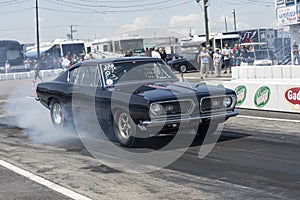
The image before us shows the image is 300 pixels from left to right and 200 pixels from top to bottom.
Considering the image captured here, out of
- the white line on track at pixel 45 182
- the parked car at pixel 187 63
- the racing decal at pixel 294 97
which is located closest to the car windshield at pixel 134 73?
the white line on track at pixel 45 182

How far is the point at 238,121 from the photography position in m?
11.7

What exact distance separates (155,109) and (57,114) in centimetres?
349

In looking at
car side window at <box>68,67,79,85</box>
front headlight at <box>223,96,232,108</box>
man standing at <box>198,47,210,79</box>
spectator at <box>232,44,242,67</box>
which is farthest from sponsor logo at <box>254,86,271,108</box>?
spectator at <box>232,44,242,67</box>

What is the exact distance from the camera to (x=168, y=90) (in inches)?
332

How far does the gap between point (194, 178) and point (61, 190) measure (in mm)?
1622

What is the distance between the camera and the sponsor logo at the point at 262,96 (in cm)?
1341

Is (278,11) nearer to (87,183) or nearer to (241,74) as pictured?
(241,74)

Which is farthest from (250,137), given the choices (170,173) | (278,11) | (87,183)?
(278,11)

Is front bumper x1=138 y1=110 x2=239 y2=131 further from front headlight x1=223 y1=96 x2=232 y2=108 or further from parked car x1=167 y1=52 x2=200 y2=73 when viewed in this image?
parked car x1=167 y1=52 x2=200 y2=73

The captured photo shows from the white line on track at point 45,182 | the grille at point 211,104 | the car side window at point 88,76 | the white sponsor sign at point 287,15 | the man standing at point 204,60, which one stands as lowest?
the white line on track at point 45,182

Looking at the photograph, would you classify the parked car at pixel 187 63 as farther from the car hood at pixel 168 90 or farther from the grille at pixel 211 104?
the grille at pixel 211 104

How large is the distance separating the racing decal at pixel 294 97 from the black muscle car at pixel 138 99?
3.82 meters

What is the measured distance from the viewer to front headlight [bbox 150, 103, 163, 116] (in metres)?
8.05

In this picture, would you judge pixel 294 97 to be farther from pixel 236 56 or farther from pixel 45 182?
pixel 236 56
